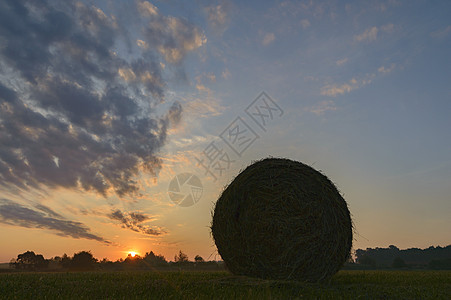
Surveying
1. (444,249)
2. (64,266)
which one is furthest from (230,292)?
(444,249)

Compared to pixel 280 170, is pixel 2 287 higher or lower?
lower

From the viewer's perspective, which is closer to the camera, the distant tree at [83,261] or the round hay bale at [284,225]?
the round hay bale at [284,225]

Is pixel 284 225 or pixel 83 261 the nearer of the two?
pixel 284 225

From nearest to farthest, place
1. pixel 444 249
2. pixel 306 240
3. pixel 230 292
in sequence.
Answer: pixel 230 292
pixel 306 240
pixel 444 249

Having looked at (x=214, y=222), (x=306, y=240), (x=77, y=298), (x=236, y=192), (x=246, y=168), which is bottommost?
(x=77, y=298)

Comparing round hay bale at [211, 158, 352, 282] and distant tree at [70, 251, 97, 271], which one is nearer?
round hay bale at [211, 158, 352, 282]

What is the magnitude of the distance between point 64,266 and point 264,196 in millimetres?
14434

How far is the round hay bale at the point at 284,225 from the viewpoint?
820 centimetres

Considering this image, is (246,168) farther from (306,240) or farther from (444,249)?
(444,249)

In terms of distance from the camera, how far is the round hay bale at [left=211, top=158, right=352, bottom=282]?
8.20 meters

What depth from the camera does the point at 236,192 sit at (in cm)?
898

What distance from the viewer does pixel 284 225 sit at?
812 centimetres

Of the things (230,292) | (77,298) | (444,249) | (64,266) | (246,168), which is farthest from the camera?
(444,249)

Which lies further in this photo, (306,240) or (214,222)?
(214,222)
